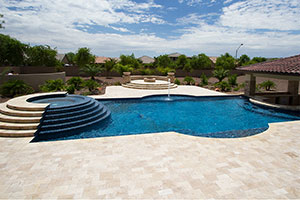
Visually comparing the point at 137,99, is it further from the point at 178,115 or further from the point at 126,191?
the point at 126,191

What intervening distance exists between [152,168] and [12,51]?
Answer: 28.1 meters

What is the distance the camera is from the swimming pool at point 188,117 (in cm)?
883

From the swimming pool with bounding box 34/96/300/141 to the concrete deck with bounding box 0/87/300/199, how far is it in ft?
5.70

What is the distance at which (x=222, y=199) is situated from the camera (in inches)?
157

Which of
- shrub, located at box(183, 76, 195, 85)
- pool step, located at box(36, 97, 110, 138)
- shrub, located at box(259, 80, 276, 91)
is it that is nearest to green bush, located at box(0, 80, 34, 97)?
pool step, located at box(36, 97, 110, 138)

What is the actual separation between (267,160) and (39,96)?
1238 cm

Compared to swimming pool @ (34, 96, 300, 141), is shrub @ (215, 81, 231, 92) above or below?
above

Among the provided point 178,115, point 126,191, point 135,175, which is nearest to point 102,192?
point 126,191

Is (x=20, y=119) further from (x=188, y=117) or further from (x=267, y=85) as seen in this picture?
(x=267, y=85)

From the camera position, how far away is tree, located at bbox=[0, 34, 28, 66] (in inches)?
965

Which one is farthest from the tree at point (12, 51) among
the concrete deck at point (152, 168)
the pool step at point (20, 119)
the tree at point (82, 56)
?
the concrete deck at point (152, 168)

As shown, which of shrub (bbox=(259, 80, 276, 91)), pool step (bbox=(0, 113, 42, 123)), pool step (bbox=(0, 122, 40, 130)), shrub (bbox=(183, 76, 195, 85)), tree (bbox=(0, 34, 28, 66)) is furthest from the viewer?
shrub (bbox=(183, 76, 195, 85))

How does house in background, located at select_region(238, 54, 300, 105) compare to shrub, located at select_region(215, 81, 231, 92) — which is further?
shrub, located at select_region(215, 81, 231, 92)

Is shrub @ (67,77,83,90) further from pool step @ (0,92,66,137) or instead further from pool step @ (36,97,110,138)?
pool step @ (0,92,66,137)
